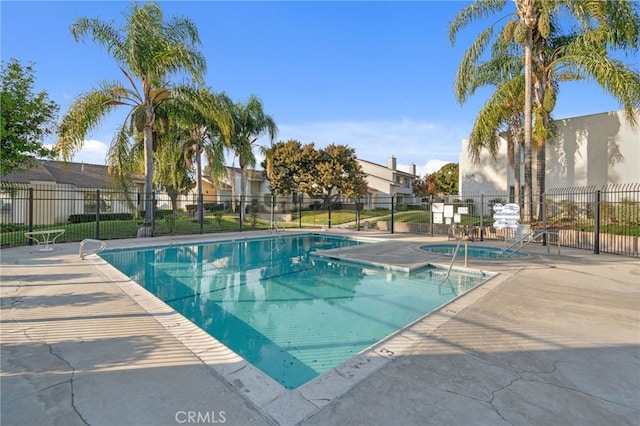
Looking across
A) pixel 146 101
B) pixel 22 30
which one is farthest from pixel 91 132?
pixel 22 30

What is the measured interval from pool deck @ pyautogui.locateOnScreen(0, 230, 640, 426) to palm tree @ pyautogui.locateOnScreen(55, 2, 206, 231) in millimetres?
9892

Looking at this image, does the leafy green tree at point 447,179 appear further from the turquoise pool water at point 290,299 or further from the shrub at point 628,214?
the turquoise pool water at point 290,299

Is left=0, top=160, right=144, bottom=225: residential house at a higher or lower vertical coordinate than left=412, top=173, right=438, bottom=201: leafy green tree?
lower

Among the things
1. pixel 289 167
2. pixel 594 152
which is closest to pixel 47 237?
pixel 289 167

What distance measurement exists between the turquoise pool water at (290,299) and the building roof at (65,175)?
28.0 ft

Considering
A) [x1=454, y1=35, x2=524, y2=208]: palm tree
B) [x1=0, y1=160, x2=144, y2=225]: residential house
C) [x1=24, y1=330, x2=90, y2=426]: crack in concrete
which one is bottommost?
[x1=24, y1=330, x2=90, y2=426]: crack in concrete

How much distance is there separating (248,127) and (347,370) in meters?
21.7

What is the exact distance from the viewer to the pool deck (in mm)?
2305

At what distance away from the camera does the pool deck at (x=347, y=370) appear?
2305 mm

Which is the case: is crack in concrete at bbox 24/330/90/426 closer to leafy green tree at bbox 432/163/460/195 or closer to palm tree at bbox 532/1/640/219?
palm tree at bbox 532/1/640/219

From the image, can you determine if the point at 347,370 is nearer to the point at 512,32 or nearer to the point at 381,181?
the point at 512,32

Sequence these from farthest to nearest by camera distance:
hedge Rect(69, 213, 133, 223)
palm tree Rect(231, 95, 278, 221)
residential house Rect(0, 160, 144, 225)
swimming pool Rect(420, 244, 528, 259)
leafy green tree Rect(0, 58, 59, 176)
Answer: palm tree Rect(231, 95, 278, 221), hedge Rect(69, 213, 133, 223), residential house Rect(0, 160, 144, 225), swimming pool Rect(420, 244, 528, 259), leafy green tree Rect(0, 58, 59, 176)

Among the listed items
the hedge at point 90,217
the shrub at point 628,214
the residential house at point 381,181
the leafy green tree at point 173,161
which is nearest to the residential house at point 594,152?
the shrub at point 628,214

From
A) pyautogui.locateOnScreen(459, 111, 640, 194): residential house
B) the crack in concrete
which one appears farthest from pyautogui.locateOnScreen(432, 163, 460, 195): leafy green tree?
the crack in concrete
